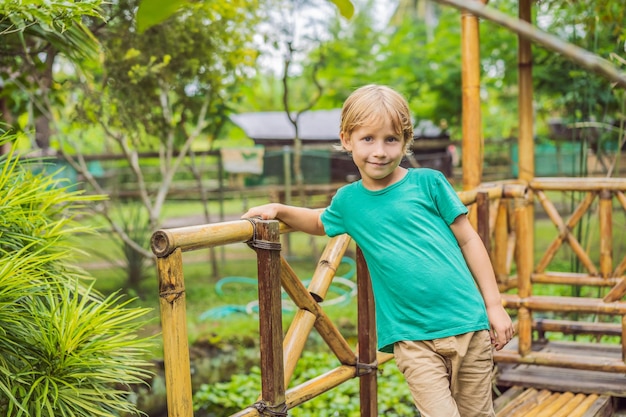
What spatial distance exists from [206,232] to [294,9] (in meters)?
6.24

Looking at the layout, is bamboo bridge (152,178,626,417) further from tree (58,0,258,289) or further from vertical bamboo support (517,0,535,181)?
tree (58,0,258,289)

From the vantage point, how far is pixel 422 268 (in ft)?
5.99

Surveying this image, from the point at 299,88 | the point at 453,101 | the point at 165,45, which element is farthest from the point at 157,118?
the point at 299,88

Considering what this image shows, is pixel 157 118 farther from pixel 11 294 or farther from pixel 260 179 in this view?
Result: pixel 11 294

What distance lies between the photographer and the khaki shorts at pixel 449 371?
1.80 metres

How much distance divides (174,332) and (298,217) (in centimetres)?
61

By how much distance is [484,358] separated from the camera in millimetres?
1859

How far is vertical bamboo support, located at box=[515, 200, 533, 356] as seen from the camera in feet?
10.6

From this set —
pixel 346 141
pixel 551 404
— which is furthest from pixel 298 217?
pixel 551 404

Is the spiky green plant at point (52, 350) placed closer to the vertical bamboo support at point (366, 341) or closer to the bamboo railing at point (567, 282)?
the vertical bamboo support at point (366, 341)

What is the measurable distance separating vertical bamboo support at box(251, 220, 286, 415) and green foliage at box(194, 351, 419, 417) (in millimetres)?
2293

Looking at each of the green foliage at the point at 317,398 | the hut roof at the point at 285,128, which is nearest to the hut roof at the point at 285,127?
the hut roof at the point at 285,128

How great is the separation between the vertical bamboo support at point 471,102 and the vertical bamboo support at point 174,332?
2.22m

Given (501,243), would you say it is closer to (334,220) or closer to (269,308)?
(334,220)
